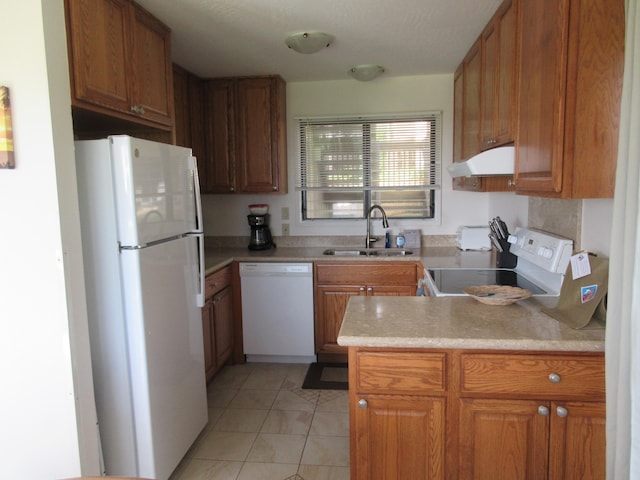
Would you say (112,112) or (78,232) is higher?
(112,112)

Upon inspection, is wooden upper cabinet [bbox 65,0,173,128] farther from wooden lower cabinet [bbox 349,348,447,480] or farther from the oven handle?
the oven handle

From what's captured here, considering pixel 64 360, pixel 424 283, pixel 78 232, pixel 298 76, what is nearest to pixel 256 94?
pixel 298 76

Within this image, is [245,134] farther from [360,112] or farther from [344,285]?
[344,285]

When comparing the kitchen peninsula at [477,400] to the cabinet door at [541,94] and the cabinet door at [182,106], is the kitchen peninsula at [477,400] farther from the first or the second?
the cabinet door at [182,106]

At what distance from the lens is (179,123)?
323cm

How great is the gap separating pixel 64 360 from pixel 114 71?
4.23 feet

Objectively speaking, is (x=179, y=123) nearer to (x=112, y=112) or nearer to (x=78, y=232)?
(x=112, y=112)

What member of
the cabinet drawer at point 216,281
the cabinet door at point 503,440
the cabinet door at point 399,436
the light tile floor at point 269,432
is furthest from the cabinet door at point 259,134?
the cabinet door at point 503,440

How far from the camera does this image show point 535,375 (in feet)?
4.96

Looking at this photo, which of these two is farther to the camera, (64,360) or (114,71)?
(114,71)

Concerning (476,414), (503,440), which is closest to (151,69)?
(476,414)

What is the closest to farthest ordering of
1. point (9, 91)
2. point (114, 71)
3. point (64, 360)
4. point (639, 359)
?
point (639, 359)
point (9, 91)
point (64, 360)
point (114, 71)

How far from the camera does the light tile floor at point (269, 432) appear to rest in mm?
2260

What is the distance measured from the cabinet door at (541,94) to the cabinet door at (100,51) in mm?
1807
